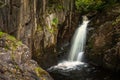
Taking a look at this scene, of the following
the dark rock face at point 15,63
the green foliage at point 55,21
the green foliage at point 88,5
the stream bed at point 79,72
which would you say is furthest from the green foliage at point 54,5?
the dark rock face at point 15,63

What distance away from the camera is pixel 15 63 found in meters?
16.1

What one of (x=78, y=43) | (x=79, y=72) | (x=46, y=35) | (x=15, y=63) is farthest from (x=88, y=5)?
(x=15, y=63)

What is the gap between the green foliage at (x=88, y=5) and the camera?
104ft

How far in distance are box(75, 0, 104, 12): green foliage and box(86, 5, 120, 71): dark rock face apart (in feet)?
8.74

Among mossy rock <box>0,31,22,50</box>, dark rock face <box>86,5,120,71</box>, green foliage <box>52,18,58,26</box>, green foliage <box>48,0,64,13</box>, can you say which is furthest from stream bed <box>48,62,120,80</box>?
mossy rock <box>0,31,22,50</box>

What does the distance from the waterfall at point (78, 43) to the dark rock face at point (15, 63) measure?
32.5 ft

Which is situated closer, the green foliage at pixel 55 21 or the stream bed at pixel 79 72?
the stream bed at pixel 79 72

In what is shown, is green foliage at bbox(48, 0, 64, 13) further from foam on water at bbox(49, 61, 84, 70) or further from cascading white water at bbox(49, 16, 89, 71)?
foam on water at bbox(49, 61, 84, 70)

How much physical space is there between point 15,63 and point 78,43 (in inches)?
533

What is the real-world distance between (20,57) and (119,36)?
10175mm

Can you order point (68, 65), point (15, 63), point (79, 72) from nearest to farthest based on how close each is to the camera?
point (15, 63) < point (79, 72) < point (68, 65)

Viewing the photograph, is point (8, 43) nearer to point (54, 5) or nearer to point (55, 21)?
point (55, 21)

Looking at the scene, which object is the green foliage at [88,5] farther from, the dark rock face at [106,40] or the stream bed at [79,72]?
the stream bed at [79,72]

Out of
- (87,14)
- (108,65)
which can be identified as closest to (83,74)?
(108,65)
